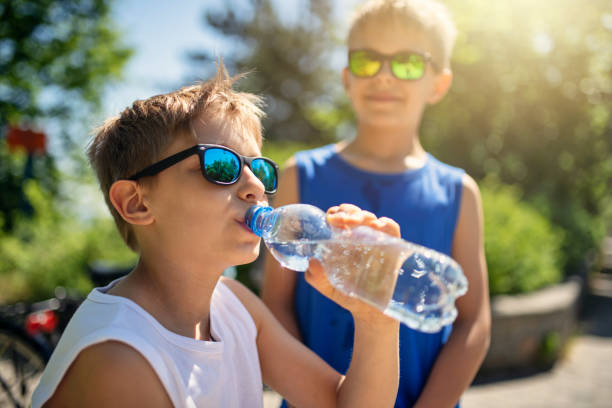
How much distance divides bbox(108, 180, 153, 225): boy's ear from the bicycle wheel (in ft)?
8.95

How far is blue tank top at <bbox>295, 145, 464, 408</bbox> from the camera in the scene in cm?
185

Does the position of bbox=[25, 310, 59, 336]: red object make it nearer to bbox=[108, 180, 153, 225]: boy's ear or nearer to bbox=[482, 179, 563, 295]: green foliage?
bbox=[108, 180, 153, 225]: boy's ear

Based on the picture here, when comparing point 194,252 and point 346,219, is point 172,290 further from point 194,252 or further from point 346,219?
point 346,219

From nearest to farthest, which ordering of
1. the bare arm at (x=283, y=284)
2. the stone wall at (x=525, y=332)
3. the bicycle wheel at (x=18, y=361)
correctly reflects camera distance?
the bare arm at (x=283, y=284), the bicycle wheel at (x=18, y=361), the stone wall at (x=525, y=332)

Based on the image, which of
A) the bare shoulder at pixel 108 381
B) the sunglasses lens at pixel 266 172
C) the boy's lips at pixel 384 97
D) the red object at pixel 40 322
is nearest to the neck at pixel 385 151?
the boy's lips at pixel 384 97

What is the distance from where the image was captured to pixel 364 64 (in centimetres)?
201

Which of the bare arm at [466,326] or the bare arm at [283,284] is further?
the bare arm at [283,284]

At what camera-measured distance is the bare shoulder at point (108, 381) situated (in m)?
1.12

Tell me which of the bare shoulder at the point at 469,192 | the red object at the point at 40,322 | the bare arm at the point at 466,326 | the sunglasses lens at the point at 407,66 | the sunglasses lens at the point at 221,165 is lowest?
the red object at the point at 40,322

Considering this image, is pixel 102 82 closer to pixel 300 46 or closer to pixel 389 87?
pixel 300 46

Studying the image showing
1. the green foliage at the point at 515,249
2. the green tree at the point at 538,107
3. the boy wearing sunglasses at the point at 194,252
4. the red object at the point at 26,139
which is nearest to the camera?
the boy wearing sunglasses at the point at 194,252

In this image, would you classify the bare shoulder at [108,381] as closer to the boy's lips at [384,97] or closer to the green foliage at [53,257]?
the boy's lips at [384,97]

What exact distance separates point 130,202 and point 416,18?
133 cm

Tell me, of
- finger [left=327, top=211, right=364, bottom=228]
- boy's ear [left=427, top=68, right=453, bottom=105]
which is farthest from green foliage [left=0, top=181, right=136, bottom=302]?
finger [left=327, top=211, right=364, bottom=228]
